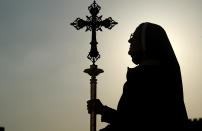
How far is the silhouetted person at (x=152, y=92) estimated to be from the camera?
628 cm

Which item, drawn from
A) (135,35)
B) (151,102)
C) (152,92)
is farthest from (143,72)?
(135,35)

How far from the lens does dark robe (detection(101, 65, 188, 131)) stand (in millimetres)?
6267

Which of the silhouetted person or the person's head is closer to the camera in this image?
the silhouetted person

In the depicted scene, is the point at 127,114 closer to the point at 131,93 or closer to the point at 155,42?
the point at 131,93

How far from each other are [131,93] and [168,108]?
0.57 metres

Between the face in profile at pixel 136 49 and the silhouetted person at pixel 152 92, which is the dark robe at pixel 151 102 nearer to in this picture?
the silhouetted person at pixel 152 92

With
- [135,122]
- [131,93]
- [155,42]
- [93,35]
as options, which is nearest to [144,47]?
[155,42]

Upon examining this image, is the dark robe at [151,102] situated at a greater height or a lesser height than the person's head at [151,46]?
lesser

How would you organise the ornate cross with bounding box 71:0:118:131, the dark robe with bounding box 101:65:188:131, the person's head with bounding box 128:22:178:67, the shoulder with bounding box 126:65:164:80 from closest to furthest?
the dark robe with bounding box 101:65:188:131 < the shoulder with bounding box 126:65:164:80 < the person's head with bounding box 128:22:178:67 < the ornate cross with bounding box 71:0:118:131

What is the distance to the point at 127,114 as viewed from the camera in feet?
20.9

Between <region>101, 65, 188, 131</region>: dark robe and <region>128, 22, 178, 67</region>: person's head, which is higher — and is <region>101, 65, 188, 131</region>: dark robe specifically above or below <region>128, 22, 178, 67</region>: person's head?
below

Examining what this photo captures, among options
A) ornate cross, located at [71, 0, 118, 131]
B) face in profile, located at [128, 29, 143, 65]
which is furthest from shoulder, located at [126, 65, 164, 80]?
ornate cross, located at [71, 0, 118, 131]

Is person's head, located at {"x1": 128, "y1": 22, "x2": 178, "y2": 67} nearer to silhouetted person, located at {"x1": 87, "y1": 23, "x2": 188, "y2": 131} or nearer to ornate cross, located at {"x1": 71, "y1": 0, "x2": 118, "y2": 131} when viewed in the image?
silhouetted person, located at {"x1": 87, "y1": 23, "x2": 188, "y2": 131}

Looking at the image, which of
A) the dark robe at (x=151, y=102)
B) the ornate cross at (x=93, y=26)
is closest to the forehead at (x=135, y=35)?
the dark robe at (x=151, y=102)
